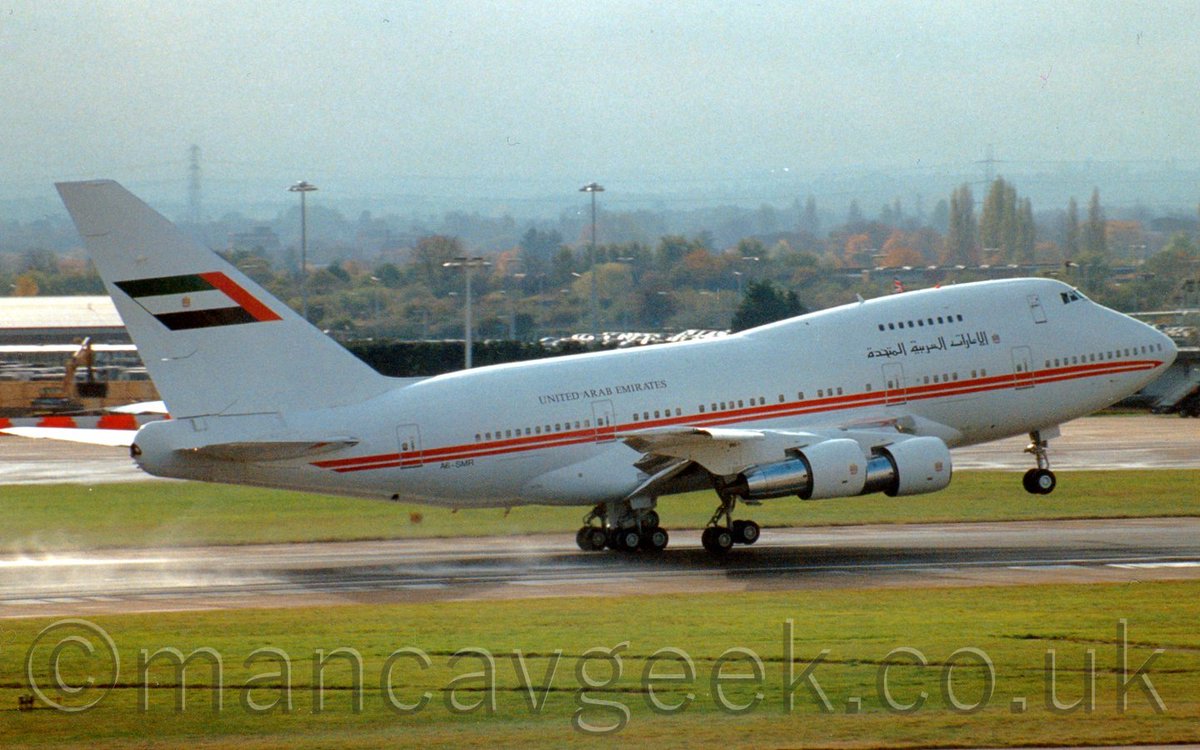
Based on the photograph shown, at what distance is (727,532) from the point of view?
121 ft

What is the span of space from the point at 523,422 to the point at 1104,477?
25.8 metres

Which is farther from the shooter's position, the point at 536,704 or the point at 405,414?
the point at 405,414

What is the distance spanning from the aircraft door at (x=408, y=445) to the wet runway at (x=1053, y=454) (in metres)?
23.8

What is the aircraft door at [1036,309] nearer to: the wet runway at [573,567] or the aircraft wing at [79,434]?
the wet runway at [573,567]

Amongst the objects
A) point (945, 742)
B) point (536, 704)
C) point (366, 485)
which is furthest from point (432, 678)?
point (366, 485)

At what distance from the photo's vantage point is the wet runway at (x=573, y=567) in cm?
3122

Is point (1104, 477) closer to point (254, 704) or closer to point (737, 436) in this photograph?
point (737, 436)

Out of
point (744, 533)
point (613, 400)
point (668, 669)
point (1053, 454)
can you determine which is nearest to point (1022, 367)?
point (744, 533)

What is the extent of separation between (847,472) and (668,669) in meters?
14.6

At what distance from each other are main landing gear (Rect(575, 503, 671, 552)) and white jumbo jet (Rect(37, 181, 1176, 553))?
4cm

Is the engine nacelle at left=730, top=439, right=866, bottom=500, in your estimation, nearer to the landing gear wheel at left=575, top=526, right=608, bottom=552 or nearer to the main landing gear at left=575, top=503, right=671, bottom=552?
the main landing gear at left=575, top=503, right=671, bottom=552

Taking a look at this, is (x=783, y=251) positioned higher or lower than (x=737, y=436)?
higher

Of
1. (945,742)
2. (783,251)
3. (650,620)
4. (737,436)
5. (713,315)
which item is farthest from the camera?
(783,251)

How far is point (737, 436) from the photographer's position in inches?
1385
